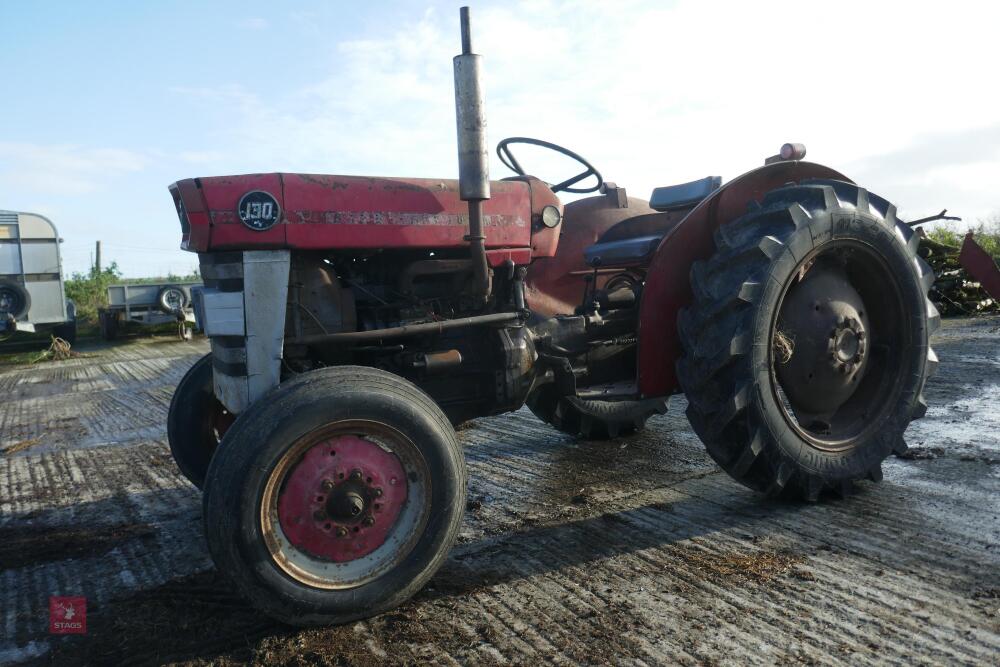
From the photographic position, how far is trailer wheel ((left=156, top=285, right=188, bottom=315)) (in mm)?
14898

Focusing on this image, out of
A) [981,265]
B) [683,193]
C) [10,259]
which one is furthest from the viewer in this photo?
[10,259]

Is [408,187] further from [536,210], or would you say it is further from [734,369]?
[734,369]

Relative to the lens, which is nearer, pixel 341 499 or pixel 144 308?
pixel 341 499

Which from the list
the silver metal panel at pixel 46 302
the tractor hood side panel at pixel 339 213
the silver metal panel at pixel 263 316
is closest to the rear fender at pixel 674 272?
the tractor hood side panel at pixel 339 213

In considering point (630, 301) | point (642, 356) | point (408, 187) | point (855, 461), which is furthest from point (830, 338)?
point (408, 187)

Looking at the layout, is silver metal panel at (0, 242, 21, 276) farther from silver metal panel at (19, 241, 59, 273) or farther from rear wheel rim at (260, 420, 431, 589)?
rear wheel rim at (260, 420, 431, 589)

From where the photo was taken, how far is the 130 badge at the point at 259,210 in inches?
102

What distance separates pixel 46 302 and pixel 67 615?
43.3ft

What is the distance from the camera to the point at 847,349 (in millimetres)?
3234

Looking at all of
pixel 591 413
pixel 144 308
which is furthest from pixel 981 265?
pixel 144 308

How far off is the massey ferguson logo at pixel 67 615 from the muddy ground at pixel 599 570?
0.11 feet

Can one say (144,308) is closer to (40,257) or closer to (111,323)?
(111,323)

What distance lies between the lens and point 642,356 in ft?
10.9

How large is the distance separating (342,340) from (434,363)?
0.40 m
